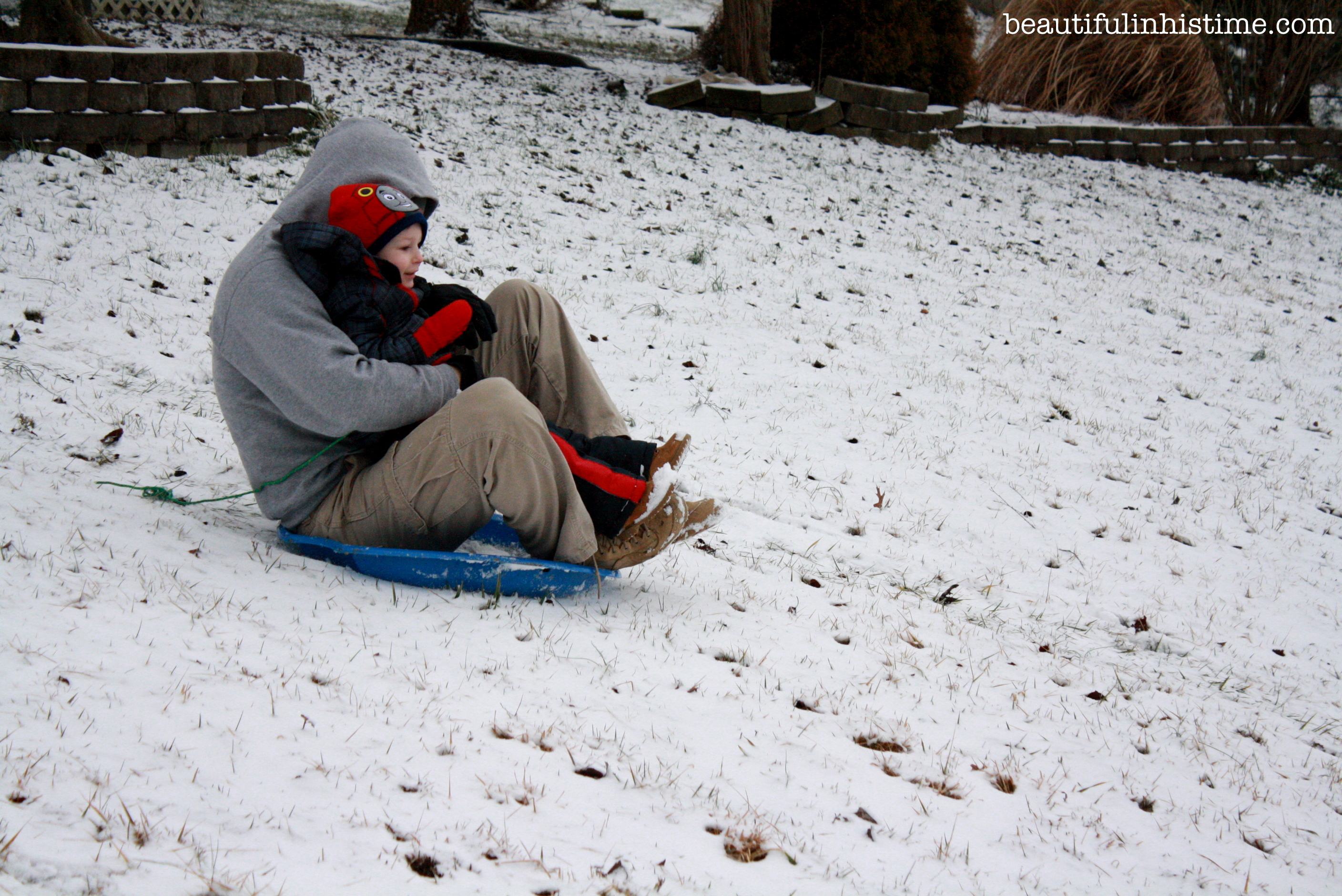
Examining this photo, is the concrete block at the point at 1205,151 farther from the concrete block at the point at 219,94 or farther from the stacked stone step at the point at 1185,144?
the concrete block at the point at 219,94

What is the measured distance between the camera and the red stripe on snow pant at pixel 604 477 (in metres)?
3.00

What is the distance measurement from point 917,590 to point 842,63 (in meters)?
11.0

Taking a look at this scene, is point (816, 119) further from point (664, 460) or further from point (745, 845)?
point (745, 845)

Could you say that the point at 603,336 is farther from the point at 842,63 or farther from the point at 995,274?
the point at 842,63

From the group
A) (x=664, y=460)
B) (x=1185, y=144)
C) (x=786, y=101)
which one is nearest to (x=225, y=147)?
(x=664, y=460)

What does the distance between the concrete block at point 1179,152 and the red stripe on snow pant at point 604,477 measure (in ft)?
48.9

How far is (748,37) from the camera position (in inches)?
501

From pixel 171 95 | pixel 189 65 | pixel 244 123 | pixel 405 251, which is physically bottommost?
pixel 405 251

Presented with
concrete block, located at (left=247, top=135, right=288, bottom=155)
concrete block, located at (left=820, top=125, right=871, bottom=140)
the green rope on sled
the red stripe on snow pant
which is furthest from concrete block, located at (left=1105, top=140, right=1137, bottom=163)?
the green rope on sled

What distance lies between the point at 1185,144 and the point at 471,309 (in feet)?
50.5

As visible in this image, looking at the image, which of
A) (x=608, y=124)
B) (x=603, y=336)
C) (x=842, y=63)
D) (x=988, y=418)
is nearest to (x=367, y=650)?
(x=603, y=336)

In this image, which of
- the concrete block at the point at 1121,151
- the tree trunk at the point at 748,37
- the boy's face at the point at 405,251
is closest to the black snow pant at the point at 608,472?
the boy's face at the point at 405,251

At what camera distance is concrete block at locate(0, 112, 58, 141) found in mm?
6754

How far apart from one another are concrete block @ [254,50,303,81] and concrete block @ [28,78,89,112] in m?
1.48
